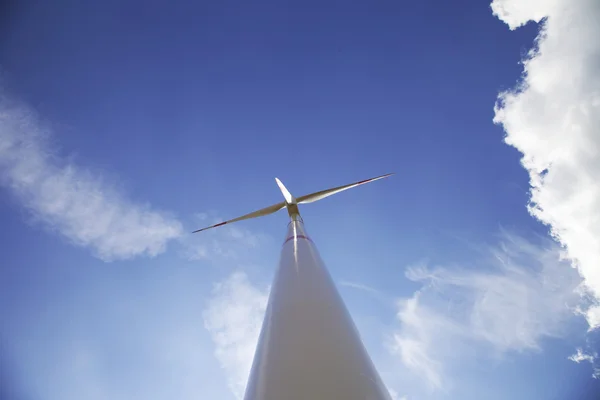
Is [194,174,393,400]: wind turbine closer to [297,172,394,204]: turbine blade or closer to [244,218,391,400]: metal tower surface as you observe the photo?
[244,218,391,400]: metal tower surface

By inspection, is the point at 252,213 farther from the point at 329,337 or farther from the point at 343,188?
the point at 329,337

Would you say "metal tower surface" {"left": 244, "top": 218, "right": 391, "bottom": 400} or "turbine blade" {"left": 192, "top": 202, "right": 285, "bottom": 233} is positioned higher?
"turbine blade" {"left": 192, "top": 202, "right": 285, "bottom": 233}

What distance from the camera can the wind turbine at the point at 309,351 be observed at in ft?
10.5

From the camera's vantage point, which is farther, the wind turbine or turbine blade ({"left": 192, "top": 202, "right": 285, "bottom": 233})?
turbine blade ({"left": 192, "top": 202, "right": 285, "bottom": 233})

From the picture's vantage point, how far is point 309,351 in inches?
146

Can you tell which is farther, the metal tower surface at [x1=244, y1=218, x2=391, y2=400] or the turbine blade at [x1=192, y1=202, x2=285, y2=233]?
the turbine blade at [x1=192, y1=202, x2=285, y2=233]

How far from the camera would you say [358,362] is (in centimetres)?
366

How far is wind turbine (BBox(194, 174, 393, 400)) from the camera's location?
321 centimetres

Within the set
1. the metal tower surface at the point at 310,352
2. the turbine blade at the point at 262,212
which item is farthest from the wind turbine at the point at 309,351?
the turbine blade at the point at 262,212

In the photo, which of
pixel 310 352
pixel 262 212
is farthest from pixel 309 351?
pixel 262 212

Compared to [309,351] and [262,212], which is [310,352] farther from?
[262,212]

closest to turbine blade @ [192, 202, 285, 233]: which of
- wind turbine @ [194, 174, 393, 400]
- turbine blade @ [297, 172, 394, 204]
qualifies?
turbine blade @ [297, 172, 394, 204]

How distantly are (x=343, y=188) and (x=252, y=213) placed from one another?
211 inches

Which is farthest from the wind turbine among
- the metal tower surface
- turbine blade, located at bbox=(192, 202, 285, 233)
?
turbine blade, located at bbox=(192, 202, 285, 233)
